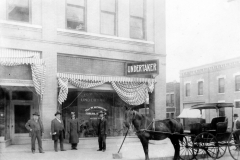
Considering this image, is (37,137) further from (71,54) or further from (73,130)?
(71,54)

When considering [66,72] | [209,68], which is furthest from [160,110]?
[209,68]

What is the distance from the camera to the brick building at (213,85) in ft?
106

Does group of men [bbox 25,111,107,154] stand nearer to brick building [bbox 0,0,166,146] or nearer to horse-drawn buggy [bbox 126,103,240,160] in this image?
brick building [bbox 0,0,166,146]

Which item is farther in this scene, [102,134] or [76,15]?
[76,15]

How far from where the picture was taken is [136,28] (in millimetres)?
16391

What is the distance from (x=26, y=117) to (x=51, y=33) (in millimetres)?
4306

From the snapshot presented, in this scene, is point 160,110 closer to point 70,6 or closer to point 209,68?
point 70,6

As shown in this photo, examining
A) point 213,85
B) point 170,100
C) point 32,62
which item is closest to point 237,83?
point 213,85

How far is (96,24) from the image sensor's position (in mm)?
14883

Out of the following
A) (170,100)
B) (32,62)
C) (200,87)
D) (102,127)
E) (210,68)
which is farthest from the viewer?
(170,100)

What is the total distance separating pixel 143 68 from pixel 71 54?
11.1 ft

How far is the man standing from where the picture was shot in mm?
13695

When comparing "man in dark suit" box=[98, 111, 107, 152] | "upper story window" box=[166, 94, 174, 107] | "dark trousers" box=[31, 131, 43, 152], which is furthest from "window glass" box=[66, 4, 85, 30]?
"upper story window" box=[166, 94, 174, 107]

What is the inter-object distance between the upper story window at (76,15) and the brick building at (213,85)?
62.4 feet
